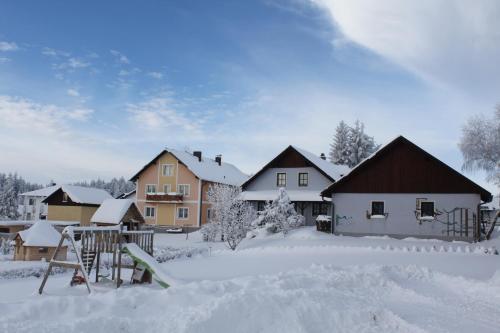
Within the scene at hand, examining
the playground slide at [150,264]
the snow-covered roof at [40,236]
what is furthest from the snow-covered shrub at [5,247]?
the playground slide at [150,264]

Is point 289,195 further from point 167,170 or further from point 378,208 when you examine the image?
point 167,170

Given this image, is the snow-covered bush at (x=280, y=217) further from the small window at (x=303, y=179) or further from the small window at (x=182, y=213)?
the small window at (x=182, y=213)

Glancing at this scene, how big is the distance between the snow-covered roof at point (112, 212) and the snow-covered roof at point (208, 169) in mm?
12582

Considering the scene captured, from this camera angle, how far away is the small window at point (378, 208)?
2755 centimetres

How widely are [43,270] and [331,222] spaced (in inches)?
696

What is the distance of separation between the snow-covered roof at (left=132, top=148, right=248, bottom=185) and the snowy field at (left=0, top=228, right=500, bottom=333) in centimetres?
2613

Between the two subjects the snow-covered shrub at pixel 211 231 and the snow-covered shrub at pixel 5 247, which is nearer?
the snow-covered shrub at pixel 5 247

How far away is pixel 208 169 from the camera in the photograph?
4662cm

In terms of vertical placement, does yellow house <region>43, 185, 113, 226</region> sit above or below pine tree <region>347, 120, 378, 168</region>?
below

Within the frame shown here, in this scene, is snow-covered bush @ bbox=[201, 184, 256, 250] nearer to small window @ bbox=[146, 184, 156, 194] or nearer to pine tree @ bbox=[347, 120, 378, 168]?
small window @ bbox=[146, 184, 156, 194]

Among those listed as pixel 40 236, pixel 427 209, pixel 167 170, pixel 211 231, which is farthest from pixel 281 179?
pixel 40 236

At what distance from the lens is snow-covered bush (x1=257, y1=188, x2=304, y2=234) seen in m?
28.8

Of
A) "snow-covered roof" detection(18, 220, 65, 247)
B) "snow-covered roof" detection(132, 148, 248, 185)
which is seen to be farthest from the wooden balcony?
"snow-covered roof" detection(18, 220, 65, 247)

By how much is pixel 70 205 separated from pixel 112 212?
624 inches
